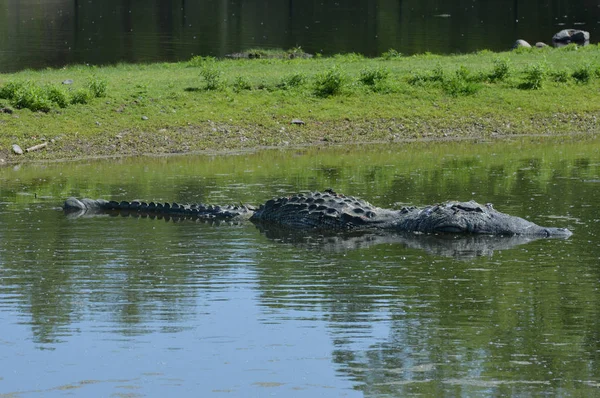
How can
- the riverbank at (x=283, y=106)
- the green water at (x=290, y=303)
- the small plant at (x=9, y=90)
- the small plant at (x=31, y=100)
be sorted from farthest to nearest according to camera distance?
the small plant at (x=9, y=90), the small plant at (x=31, y=100), the riverbank at (x=283, y=106), the green water at (x=290, y=303)

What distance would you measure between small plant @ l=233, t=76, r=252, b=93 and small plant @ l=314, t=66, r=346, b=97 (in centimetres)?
169

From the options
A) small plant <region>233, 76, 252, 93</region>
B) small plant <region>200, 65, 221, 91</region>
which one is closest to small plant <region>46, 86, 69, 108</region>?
small plant <region>200, 65, 221, 91</region>

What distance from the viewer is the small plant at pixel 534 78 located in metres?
29.3

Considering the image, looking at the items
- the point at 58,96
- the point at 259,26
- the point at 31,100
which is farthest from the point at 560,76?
the point at 259,26

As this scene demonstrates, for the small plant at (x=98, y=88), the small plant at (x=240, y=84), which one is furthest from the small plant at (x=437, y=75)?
the small plant at (x=98, y=88)

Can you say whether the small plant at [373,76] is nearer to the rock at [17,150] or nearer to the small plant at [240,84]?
the small plant at [240,84]

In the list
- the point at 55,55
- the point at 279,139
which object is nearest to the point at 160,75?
the point at 279,139

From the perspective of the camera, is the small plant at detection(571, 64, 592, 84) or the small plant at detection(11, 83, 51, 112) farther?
the small plant at detection(571, 64, 592, 84)

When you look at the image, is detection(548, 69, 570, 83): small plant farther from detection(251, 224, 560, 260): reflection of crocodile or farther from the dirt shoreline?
detection(251, 224, 560, 260): reflection of crocodile

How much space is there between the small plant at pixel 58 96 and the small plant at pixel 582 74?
13526 millimetres

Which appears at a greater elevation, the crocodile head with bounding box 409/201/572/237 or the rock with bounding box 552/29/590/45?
the rock with bounding box 552/29/590/45

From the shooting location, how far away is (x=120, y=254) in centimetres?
1502

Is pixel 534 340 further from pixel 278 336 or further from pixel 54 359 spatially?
pixel 54 359

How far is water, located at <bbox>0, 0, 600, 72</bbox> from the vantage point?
4614 centimetres
